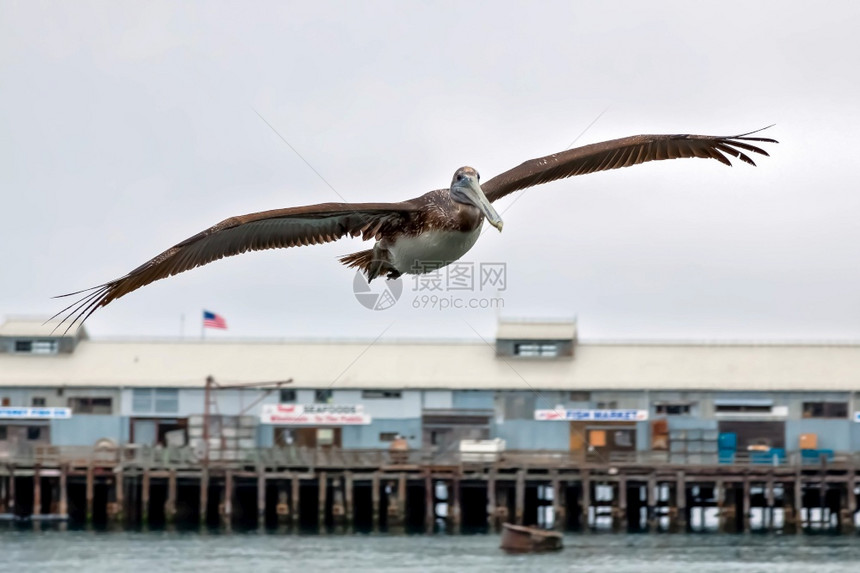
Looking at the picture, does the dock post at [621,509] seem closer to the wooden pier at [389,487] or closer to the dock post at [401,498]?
the wooden pier at [389,487]

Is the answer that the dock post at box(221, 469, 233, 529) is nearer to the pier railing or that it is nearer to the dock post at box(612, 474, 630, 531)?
the pier railing

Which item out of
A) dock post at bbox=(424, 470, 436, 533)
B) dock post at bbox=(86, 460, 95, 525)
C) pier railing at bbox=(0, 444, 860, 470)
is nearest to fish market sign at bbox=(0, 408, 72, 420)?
pier railing at bbox=(0, 444, 860, 470)

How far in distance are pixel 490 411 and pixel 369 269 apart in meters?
45.4

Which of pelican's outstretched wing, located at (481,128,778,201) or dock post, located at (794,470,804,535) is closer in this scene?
pelican's outstretched wing, located at (481,128,778,201)

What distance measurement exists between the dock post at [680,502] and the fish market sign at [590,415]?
127 inches

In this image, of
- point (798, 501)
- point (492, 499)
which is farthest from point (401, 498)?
point (798, 501)

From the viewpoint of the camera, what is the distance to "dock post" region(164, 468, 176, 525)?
202 ft

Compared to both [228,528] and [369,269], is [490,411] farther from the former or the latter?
[369,269]

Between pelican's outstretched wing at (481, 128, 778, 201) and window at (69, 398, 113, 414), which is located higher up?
pelican's outstretched wing at (481, 128, 778, 201)

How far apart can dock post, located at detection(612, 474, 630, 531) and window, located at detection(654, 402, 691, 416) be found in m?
3.87

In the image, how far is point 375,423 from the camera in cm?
6322

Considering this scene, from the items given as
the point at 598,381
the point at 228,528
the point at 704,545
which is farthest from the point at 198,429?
the point at 704,545

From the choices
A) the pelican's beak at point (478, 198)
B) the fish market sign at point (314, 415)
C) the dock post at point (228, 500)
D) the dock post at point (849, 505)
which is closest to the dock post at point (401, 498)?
the fish market sign at point (314, 415)

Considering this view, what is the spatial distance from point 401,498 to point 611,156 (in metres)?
41.9
